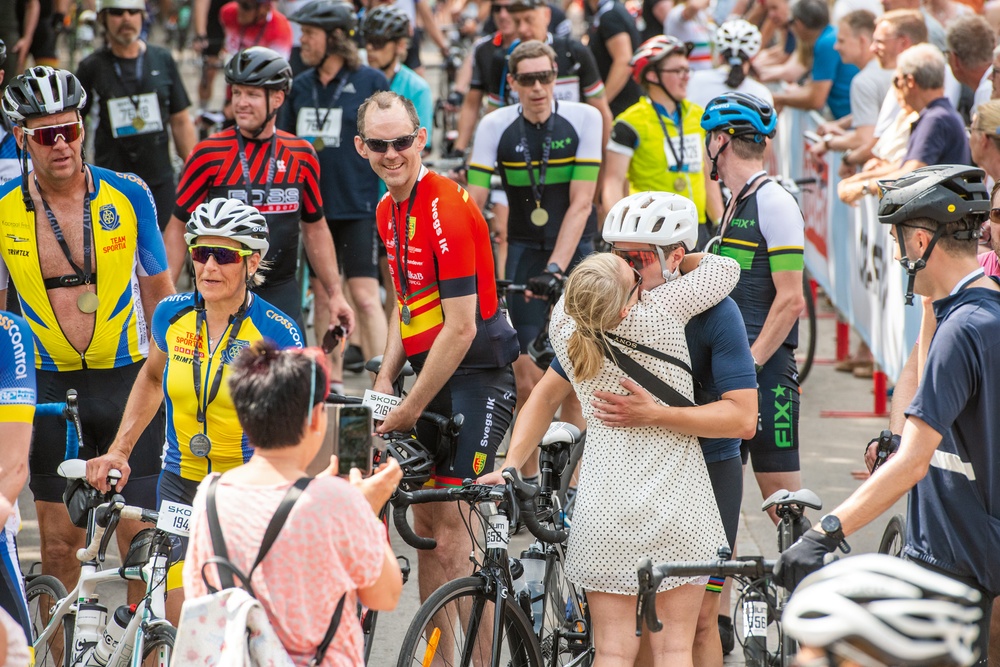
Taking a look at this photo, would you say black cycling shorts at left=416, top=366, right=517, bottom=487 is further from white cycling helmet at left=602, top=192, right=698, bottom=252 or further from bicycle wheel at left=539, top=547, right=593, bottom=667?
white cycling helmet at left=602, top=192, right=698, bottom=252

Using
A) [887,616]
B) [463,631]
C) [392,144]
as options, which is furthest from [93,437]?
[887,616]

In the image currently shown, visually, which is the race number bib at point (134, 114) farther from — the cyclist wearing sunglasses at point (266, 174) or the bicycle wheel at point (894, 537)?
the bicycle wheel at point (894, 537)

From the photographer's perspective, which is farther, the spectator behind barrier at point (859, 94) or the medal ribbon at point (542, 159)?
the spectator behind barrier at point (859, 94)

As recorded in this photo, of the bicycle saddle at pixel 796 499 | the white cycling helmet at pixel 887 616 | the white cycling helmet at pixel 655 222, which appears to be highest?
the white cycling helmet at pixel 655 222

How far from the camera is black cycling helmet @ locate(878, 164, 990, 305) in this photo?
3.43 metres

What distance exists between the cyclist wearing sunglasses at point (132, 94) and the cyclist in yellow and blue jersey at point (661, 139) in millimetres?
3057

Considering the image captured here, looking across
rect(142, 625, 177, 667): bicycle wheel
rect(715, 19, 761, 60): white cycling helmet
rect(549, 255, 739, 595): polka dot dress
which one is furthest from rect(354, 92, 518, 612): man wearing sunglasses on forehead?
rect(715, 19, 761, 60): white cycling helmet

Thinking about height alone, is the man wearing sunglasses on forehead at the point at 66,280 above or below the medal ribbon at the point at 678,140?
below

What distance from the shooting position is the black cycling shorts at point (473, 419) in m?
4.84

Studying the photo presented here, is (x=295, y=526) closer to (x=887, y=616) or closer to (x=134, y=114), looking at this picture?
(x=887, y=616)

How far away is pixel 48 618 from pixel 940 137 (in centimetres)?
527

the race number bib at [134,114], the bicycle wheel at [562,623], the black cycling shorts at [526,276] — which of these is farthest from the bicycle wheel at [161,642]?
the race number bib at [134,114]

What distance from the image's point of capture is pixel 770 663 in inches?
150

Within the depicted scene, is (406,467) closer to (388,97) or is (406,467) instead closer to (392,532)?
(388,97)
